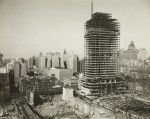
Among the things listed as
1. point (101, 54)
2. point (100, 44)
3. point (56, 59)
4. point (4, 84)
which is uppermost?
point (100, 44)

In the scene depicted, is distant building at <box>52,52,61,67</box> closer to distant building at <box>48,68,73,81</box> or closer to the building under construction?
distant building at <box>48,68,73,81</box>

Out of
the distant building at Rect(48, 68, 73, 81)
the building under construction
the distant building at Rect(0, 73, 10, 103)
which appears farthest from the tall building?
the distant building at Rect(48, 68, 73, 81)

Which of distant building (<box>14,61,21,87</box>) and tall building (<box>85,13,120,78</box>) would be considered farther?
distant building (<box>14,61,21,87</box>)

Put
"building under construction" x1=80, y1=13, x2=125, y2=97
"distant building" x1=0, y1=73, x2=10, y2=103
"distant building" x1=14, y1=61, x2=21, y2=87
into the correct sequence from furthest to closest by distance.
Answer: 1. "distant building" x1=14, y1=61, x2=21, y2=87
2. "building under construction" x1=80, y1=13, x2=125, y2=97
3. "distant building" x1=0, y1=73, x2=10, y2=103

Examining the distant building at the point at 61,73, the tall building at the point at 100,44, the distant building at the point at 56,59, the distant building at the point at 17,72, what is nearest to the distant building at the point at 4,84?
the distant building at the point at 17,72

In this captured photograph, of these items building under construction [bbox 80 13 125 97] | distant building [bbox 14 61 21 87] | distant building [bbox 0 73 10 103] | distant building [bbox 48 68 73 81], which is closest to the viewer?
distant building [bbox 0 73 10 103]

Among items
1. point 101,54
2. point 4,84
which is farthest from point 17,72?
point 101,54

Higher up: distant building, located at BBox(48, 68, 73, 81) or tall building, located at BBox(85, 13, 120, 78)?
tall building, located at BBox(85, 13, 120, 78)

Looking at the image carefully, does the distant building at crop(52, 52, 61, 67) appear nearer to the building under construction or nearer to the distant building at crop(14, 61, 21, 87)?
the distant building at crop(14, 61, 21, 87)

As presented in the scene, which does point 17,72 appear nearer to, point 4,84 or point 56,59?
point 4,84

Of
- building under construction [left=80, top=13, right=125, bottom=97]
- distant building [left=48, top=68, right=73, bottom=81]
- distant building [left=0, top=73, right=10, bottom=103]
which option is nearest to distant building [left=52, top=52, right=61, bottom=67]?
distant building [left=48, top=68, right=73, bottom=81]
